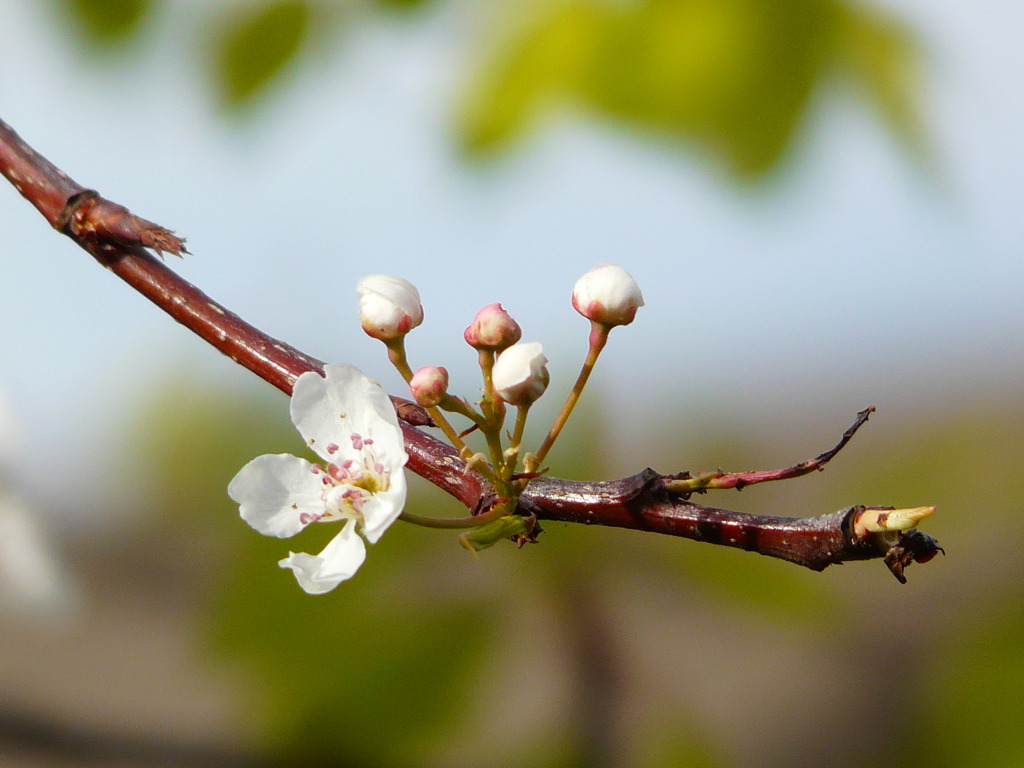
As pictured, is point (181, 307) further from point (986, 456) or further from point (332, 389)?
point (986, 456)

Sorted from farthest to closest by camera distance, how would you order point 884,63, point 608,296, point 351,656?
1. point 351,656
2. point 884,63
3. point 608,296

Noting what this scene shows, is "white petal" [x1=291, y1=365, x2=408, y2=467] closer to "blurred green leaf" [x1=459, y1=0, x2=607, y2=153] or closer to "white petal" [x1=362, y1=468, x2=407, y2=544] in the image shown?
"white petal" [x1=362, y1=468, x2=407, y2=544]

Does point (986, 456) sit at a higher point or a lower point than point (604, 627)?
Answer: higher

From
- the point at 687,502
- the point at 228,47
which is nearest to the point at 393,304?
the point at 687,502

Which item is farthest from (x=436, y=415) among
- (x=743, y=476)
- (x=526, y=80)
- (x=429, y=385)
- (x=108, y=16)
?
(x=108, y=16)

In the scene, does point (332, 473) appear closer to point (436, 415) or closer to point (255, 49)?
point (436, 415)

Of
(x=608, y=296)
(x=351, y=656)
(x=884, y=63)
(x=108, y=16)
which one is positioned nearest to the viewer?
(x=608, y=296)
